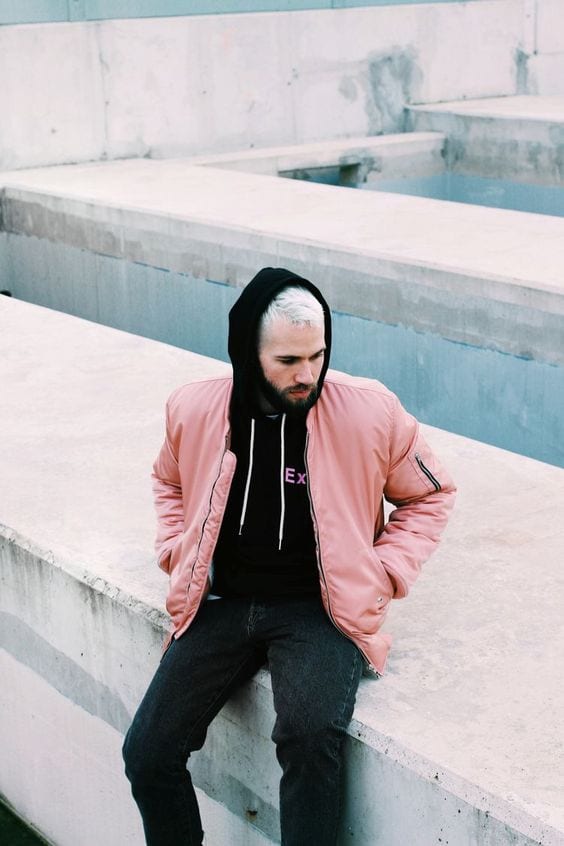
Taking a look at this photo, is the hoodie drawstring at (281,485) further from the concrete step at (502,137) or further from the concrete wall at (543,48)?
the concrete wall at (543,48)

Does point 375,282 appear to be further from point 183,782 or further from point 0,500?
point 183,782

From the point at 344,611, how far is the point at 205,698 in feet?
1.27

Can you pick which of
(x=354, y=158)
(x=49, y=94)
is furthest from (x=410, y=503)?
(x=354, y=158)

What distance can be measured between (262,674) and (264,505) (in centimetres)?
41

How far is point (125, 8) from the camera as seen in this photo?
413 inches

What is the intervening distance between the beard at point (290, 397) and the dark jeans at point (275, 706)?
443 mm

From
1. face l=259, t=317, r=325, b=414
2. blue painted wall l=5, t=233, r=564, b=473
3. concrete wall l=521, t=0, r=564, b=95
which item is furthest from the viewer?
concrete wall l=521, t=0, r=564, b=95

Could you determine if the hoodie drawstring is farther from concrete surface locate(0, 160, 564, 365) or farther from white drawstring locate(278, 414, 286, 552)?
concrete surface locate(0, 160, 564, 365)

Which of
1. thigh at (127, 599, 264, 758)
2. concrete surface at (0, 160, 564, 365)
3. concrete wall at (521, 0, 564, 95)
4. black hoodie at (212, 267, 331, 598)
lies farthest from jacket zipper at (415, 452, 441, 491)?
concrete wall at (521, 0, 564, 95)

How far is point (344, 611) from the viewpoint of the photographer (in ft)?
9.03

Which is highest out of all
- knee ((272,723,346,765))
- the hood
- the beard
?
the hood

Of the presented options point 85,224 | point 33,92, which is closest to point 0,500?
point 85,224

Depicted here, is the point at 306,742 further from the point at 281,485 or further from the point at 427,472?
the point at 427,472

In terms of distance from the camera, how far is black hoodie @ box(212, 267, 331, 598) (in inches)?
111
